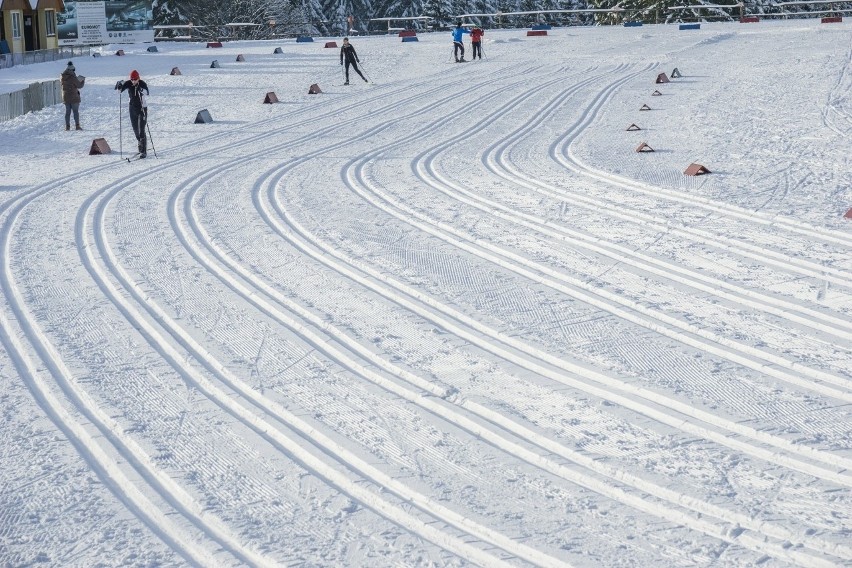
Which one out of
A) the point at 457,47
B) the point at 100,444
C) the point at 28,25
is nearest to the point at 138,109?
the point at 100,444

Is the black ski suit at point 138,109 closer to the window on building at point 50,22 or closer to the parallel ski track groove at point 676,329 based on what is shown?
the parallel ski track groove at point 676,329

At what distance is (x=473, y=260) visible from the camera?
10.6 metres

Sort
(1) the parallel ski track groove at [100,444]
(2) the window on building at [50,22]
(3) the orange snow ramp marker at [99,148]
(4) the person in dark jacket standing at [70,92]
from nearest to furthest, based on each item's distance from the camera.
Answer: (1) the parallel ski track groove at [100,444]
(3) the orange snow ramp marker at [99,148]
(4) the person in dark jacket standing at [70,92]
(2) the window on building at [50,22]

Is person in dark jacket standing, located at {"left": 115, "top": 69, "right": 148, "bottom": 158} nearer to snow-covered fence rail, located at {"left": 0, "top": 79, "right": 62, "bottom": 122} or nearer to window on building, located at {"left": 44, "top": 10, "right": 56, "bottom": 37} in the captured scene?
snow-covered fence rail, located at {"left": 0, "top": 79, "right": 62, "bottom": 122}

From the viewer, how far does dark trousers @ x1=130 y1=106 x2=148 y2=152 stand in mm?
17625

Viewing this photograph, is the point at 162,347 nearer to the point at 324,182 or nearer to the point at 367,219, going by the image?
the point at 367,219

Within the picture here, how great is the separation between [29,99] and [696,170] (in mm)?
16938

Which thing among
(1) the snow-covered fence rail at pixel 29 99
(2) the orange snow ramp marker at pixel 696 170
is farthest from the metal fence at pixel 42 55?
(2) the orange snow ramp marker at pixel 696 170

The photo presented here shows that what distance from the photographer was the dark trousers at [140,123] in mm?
17625

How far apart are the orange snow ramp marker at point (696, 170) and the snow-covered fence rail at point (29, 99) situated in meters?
15.6

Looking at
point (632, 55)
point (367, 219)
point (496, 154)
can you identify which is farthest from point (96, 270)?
point (632, 55)

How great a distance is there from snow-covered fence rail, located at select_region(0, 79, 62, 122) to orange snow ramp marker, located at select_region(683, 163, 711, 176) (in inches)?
616

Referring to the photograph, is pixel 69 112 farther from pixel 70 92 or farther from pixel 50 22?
pixel 50 22

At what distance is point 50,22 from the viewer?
49344 millimetres
